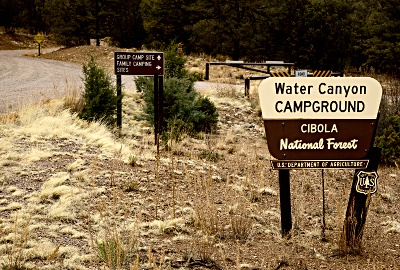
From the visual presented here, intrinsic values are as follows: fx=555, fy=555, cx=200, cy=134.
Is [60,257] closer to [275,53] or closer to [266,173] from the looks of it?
[266,173]

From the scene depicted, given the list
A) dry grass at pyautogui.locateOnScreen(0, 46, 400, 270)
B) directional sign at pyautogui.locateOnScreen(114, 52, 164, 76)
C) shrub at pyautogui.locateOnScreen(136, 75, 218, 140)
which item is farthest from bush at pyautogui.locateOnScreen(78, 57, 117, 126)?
directional sign at pyautogui.locateOnScreen(114, 52, 164, 76)

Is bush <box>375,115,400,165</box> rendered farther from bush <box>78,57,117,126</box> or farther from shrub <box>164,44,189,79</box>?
shrub <box>164,44,189,79</box>

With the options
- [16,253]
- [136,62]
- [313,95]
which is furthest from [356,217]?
[136,62]

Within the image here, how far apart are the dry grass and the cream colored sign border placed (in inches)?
42.8

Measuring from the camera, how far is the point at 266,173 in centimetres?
871

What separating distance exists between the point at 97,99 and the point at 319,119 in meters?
6.61

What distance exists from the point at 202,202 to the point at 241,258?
1.47m

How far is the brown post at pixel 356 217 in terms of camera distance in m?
5.16

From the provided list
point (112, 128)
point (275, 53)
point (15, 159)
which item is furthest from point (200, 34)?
point (15, 159)

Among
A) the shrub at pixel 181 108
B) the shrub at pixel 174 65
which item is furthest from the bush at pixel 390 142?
the shrub at pixel 174 65

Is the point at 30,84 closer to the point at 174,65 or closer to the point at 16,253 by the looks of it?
the point at 174,65

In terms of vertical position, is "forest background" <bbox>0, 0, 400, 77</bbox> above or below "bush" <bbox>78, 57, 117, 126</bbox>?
above

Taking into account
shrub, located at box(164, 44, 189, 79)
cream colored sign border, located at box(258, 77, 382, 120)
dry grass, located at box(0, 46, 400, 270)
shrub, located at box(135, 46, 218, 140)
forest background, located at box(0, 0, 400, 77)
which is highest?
forest background, located at box(0, 0, 400, 77)

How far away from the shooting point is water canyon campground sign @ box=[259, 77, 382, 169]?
16.4 feet
